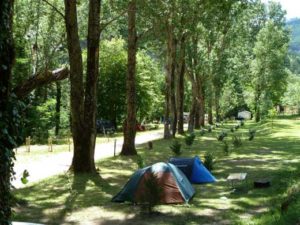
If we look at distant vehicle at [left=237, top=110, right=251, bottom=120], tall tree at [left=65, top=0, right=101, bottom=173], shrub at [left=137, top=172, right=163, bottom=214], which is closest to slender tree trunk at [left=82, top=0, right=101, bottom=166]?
tall tree at [left=65, top=0, right=101, bottom=173]

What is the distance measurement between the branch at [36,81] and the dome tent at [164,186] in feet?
24.6

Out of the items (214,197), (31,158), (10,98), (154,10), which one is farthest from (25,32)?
(10,98)

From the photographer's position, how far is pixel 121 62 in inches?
2133

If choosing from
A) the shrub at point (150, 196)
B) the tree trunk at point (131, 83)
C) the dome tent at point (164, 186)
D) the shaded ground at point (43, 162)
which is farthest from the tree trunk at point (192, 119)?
the shrub at point (150, 196)

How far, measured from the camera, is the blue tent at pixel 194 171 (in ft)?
58.7

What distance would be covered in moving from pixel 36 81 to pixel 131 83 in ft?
63.3

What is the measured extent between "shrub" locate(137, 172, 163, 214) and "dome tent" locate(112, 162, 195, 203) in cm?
70

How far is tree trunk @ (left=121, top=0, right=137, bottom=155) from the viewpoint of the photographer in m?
25.8

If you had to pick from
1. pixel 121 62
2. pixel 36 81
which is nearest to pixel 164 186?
pixel 36 81

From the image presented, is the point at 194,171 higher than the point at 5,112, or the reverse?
the point at 5,112

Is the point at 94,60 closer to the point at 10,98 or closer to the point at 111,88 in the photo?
the point at 10,98

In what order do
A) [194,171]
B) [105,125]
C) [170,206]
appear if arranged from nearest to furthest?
[170,206]
[194,171]
[105,125]

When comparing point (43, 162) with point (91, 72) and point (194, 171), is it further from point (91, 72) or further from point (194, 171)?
point (194, 171)

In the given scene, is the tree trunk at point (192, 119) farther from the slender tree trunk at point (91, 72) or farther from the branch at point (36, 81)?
the branch at point (36, 81)
